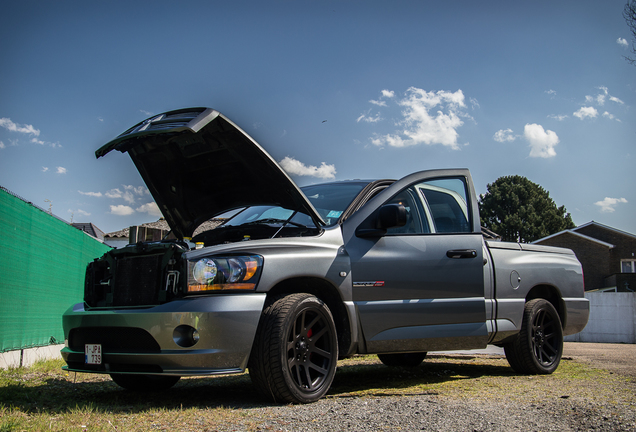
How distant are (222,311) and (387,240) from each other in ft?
5.46

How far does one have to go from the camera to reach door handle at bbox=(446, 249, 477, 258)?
15.9 ft

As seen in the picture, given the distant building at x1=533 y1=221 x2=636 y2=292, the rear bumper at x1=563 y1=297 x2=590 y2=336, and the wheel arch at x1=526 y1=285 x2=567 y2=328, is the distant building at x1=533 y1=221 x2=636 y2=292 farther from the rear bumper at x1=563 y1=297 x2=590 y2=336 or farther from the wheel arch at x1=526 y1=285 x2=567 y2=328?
the wheel arch at x1=526 y1=285 x2=567 y2=328

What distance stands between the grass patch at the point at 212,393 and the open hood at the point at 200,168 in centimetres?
159

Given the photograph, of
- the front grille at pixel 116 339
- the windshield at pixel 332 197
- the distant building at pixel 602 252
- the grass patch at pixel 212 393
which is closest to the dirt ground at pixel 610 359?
the grass patch at pixel 212 393

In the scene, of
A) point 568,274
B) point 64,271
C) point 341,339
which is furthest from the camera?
point 64,271

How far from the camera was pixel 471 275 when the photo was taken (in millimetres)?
4906

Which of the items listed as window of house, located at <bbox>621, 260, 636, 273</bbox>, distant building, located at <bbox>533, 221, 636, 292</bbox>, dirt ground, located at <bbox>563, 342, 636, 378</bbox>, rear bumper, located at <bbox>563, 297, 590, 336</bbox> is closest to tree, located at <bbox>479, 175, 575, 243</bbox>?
distant building, located at <bbox>533, 221, 636, 292</bbox>

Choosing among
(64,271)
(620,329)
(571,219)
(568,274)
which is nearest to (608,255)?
(571,219)

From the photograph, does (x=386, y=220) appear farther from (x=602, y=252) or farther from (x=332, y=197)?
(x=602, y=252)

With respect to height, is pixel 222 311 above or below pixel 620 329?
above

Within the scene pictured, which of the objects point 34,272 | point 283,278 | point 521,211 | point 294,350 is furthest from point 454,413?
point 521,211

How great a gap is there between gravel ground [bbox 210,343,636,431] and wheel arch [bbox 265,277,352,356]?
451 mm

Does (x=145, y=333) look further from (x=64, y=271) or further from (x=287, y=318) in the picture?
(x=64, y=271)

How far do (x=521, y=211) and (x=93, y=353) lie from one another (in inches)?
2031
